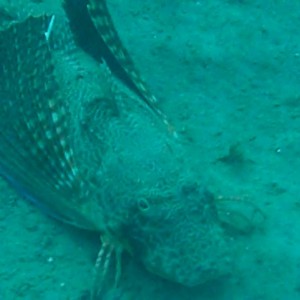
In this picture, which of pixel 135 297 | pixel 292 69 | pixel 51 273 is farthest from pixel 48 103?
pixel 292 69

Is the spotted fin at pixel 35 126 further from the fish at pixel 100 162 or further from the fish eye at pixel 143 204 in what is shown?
the fish eye at pixel 143 204

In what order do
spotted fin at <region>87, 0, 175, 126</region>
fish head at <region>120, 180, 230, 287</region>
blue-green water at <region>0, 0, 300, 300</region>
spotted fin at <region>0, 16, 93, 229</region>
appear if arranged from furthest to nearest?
spotted fin at <region>87, 0, 175, 126</region> → spotted fin at <region>0, 16, 93, 229</region> → blue-green water at <region>0, 0, 300, 300</region> → fish head at <region>120, 180, 230, 287</region>

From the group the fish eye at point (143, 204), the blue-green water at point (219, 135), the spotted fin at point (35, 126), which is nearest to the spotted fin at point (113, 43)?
the blue-green water at point (219, 135)

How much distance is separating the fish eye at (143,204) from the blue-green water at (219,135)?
0.56 meters

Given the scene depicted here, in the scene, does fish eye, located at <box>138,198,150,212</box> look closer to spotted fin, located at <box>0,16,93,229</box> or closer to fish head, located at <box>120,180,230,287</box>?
fish head, located at <box>120,180,230,287</box>

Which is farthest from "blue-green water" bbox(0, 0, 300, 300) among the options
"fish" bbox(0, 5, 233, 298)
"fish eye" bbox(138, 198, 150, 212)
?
"fish eye" bbox(138, 198, 150, 212)

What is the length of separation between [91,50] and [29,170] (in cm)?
151

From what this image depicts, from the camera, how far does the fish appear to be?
4.15 meters

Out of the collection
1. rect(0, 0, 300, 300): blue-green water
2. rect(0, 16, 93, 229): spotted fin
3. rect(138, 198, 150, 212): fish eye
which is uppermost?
rect(0, 16, 93, 229): spotted fin

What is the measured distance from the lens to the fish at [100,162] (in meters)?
4.15

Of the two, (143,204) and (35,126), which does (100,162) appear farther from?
(35,126)

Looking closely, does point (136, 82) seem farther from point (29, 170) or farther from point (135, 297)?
point (135, 297)

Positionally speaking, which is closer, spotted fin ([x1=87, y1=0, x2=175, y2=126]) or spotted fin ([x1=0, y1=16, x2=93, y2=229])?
spotted fin ([x1=0, y1=16, x2=93, y2=229])

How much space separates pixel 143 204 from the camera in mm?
4188
